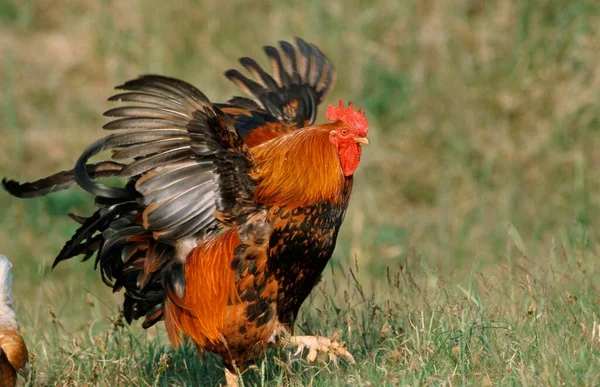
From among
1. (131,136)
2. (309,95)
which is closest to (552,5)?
(309,95)

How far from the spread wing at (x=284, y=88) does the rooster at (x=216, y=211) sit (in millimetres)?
788

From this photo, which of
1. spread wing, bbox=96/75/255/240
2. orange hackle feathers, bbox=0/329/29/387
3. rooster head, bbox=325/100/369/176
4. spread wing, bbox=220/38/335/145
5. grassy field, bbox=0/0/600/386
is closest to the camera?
orange hackle feathers, bbox=0/329/29/387

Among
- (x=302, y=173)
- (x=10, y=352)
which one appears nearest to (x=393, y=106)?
(x=302, y=173)

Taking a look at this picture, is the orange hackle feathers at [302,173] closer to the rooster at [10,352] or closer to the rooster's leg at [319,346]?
the rooster's leg at [319,346]

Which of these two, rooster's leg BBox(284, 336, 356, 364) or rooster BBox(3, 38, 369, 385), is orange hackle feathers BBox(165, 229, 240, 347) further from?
rooster's leg BBox(284, 336, 356, 364)

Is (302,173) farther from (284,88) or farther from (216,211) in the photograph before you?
(284,88)

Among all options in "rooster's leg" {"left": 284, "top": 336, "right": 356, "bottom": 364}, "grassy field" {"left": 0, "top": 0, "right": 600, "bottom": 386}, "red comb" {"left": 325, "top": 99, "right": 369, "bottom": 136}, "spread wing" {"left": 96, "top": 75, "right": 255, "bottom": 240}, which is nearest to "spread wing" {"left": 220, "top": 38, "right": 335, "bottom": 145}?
"red comb" {"left": 325, "top": 99, "right": 369, "bottom": 136}

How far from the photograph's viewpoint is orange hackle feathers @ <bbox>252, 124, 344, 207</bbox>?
15.9ft

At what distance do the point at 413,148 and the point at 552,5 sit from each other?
6.99ft

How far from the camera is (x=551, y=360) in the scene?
431 cm

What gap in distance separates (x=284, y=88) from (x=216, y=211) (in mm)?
1506

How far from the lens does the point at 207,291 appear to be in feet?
16.2

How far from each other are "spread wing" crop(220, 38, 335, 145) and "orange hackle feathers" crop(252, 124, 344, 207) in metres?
0.85

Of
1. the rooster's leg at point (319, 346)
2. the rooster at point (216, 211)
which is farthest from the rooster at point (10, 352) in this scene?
the rooster's leg at point (319, 346)
